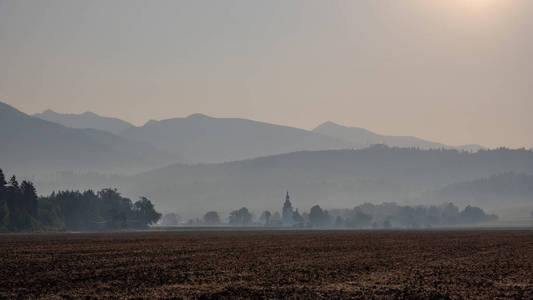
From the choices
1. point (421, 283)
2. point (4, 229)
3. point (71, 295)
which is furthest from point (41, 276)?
point (4, 229)

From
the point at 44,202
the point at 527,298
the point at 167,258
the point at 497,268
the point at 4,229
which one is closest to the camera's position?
the point at 527,298

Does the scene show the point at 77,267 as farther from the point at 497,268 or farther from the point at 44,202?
the point at 44,202

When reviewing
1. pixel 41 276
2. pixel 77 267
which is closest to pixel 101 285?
pixel 41 276

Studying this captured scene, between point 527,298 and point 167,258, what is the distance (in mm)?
34858

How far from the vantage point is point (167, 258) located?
206 ft

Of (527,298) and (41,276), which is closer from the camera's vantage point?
(527,298)

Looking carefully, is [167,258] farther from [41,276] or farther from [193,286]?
[193,286]

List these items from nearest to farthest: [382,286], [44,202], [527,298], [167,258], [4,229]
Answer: [527,298] < [382,286] < [167,258] < [4,229] < [44,202]

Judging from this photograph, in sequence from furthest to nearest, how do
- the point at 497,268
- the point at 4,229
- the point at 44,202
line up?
the point at 44,202 < the point at 4,229 < the point at 497,268

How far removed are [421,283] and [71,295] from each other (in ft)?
65.1

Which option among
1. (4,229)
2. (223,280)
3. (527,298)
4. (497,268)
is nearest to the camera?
(527,298)

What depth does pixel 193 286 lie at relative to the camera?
40.7 m

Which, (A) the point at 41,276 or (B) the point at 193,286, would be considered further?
(A) the point at 41,276

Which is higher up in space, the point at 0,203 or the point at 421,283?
the point at 0,203
